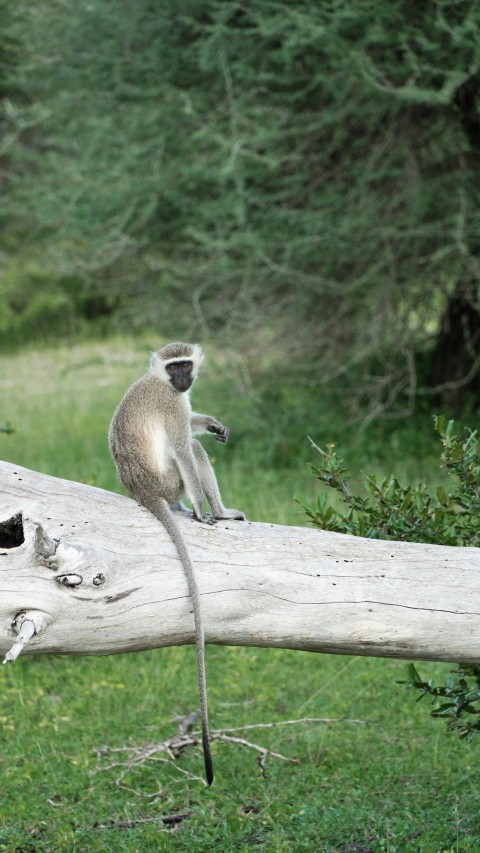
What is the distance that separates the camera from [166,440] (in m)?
4.22

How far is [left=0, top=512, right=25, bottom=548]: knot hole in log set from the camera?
137 inches

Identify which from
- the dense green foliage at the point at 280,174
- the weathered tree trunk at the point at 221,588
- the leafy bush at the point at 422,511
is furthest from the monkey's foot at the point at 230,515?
the dense green foliage at the point at 280,174

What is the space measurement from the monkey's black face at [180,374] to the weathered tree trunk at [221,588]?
85 centimetres

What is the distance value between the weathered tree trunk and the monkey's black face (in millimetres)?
855

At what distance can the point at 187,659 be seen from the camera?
6.20 metres

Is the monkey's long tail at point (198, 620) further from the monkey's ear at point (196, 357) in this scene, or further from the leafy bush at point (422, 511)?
the monkey's ear at point (196, 357)

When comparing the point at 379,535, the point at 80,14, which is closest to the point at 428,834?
the point at 379,535

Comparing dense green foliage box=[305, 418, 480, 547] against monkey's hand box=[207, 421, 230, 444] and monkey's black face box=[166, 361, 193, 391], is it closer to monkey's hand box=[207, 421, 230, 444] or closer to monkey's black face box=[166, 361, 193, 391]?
monkey's hand box=[207, 421, 230, 444]

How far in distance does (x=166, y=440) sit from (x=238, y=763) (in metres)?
1.68

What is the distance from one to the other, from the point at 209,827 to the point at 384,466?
5.50 metres

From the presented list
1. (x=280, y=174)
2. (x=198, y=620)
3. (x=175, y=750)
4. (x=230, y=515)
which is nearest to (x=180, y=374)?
(x=230, y=515)

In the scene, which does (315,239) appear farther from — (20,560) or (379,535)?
(20,560)

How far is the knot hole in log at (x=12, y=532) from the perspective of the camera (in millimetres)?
3484

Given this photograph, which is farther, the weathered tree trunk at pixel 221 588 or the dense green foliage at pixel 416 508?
the dense green foliage at pixel 416 508
